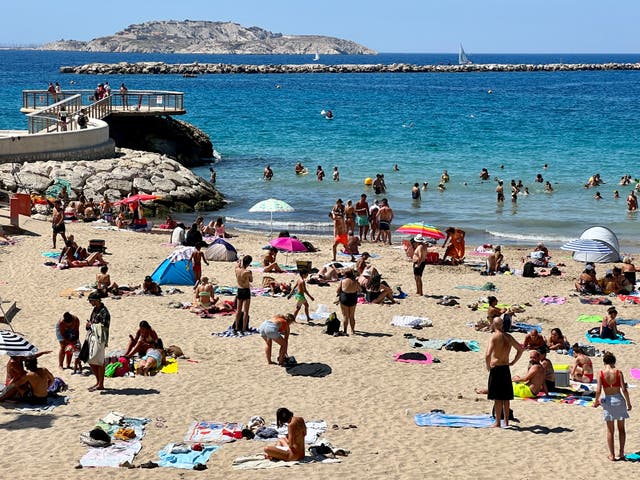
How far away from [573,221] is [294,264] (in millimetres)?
12417

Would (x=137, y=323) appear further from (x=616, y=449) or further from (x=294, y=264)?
(x=616, y=449)

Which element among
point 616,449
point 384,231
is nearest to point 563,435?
point 616,449

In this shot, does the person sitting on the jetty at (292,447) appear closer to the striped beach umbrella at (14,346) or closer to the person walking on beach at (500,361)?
the person walking on beach at (500,361)

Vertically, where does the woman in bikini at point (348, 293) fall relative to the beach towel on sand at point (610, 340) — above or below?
above

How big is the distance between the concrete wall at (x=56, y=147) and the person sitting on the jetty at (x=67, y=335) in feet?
58.8

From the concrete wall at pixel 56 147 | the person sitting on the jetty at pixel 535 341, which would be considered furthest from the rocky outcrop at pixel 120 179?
the person sitting on the jetty at pixel 535 341

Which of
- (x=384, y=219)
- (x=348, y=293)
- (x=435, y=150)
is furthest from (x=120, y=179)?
(x=435, y=150)

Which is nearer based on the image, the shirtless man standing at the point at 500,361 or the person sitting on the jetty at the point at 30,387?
the shirtless man standing at the point at 500,361

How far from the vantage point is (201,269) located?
68.7 feet

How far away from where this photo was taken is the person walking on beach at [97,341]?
13.0 m

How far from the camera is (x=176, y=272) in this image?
19656mm

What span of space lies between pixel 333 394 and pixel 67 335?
3859 mm

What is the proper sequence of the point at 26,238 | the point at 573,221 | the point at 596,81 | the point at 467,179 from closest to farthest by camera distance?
the point at 26,238 → the point at 573,221 → the point at 467,179 → the point at 596,81

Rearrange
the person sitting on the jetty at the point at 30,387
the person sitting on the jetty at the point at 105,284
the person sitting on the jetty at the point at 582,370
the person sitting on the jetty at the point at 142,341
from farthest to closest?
the person sitting on the jetty at the point at 105,284
the person sitting on the jetty at the point at 142,341
the person sitting on the jetty at the point at 582,370
the person sitting on the jetty at the point at 30,387
